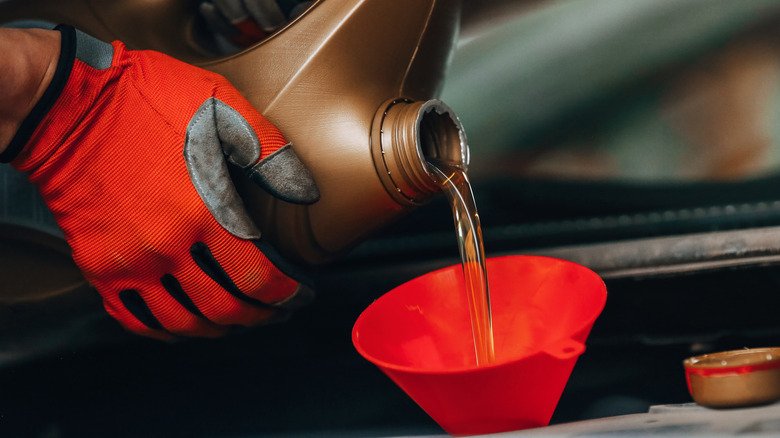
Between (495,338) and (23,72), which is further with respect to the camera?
(495,338)

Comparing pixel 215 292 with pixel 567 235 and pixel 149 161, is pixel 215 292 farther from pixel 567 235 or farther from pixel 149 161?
pixel 567 235

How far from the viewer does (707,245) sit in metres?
0.71

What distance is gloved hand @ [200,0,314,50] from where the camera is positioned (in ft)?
2.46

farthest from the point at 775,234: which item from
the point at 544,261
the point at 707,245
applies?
the point at 544,261

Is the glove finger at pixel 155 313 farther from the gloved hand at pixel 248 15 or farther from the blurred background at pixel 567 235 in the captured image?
the gloved hand at pixel 248 15

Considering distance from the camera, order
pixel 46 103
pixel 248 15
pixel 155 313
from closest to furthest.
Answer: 1. pixel 46 103
2. pixel 155 313
3. pixel 248 15

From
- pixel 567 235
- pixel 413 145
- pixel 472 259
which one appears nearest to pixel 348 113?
pixel 413 145

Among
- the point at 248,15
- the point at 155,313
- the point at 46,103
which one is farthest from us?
the point at 248,15

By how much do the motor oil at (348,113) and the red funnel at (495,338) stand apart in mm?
97

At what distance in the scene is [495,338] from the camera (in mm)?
657

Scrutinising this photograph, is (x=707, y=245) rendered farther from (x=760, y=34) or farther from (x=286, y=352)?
(x=286, y=352)

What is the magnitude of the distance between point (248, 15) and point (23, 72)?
289 mm

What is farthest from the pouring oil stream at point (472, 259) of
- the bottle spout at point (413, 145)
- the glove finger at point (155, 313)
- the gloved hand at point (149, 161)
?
the glove finger at point (155, 313)

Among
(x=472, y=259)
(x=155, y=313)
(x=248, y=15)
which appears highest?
(x=248, y=15)
